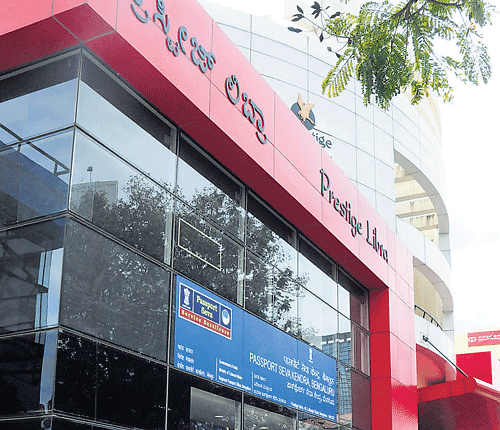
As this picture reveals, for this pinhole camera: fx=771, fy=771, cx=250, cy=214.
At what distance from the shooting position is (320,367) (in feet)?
51.1

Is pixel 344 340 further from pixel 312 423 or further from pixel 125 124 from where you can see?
pixel 125 124

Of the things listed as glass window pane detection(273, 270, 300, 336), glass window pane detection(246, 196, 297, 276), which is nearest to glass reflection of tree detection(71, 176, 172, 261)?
glass window pane detection(246, 196, 297, 276)

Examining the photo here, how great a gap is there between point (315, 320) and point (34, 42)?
335 inches

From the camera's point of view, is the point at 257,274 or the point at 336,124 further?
the point at 336,124

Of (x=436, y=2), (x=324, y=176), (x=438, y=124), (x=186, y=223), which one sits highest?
(x=438, y=124)

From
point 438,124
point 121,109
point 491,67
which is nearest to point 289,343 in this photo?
point 121,109

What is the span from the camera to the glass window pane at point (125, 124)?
10094 mm

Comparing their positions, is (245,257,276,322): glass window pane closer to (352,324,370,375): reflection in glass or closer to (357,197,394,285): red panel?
(357,197,394,285): red panel

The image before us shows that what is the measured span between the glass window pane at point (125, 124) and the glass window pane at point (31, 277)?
1.60 m

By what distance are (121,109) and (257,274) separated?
175 inches

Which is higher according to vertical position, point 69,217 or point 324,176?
point 324,176

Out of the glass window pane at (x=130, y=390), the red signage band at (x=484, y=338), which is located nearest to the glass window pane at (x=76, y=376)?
the glass window pane at (x=130, y=390)

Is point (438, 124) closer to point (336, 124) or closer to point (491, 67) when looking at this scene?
point (336, 124)

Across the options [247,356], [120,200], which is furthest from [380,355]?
[120,200]
